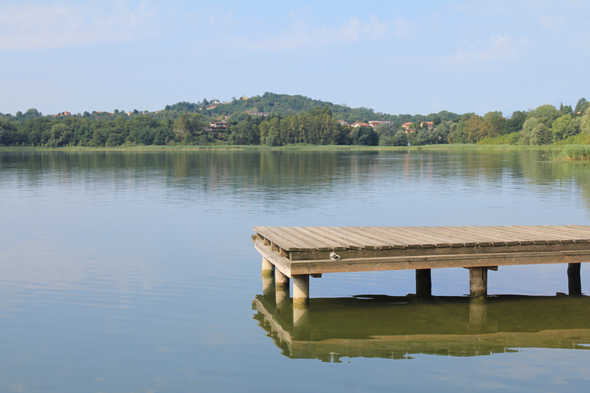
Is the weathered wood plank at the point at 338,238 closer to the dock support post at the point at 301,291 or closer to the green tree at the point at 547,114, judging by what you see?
the dock support post at the point at 301,291

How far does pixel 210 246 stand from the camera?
52.5ft

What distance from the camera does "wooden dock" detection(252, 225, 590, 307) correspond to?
9.84 meters

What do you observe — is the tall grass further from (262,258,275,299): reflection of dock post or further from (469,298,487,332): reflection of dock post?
(262,258,275,299): reflection of dock post

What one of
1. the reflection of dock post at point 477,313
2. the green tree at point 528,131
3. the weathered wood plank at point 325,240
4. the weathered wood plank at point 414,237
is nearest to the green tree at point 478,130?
the green tree at point 528,131

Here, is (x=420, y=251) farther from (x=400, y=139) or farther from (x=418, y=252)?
(x=400, y=139)

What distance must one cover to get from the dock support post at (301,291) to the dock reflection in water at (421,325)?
19 cm

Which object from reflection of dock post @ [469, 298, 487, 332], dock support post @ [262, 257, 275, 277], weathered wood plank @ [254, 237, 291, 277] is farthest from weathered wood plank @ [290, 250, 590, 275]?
dock support post @ [262, 257, 275, 277]

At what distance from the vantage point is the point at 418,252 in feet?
33.4

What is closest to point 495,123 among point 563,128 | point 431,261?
point 563,128

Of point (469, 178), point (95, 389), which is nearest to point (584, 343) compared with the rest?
point (95, 389)

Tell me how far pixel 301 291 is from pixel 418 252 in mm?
2215

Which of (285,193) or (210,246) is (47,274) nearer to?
(210,246)

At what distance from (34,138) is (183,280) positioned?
186233 mm

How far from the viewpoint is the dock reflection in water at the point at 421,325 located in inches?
336
